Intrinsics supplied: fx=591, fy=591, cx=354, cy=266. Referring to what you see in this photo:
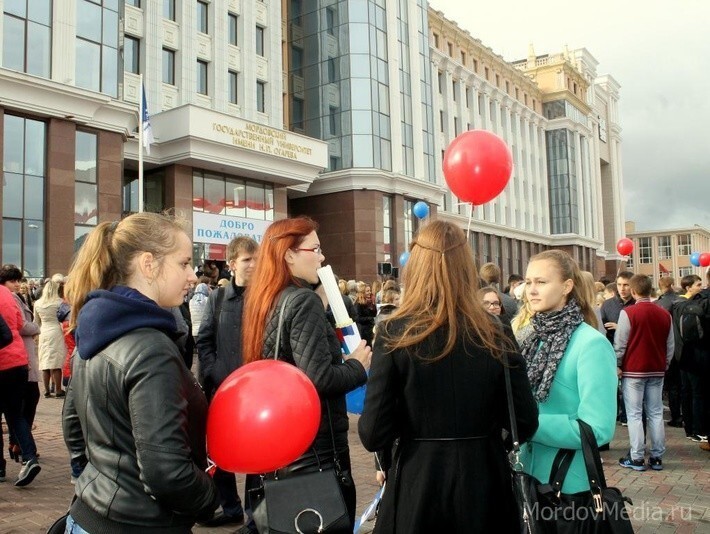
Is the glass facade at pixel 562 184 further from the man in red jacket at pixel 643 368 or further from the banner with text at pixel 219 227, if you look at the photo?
the man in red jacket at pixel 643 368

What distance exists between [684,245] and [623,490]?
106 m

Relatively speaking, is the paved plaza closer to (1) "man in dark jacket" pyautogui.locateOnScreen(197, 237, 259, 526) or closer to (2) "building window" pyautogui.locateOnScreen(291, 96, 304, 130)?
(1) "man in dark jacket" pyautogui.locateOnScreen(197, 237, 259, 526)

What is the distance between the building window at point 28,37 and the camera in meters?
18.4

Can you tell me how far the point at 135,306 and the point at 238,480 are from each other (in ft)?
15.1

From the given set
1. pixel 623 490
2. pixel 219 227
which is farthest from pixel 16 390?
pixel 219 227

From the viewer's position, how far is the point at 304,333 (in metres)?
2.71

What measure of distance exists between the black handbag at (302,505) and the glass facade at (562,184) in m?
59.2

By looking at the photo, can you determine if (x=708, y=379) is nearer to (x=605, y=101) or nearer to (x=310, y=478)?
(x=310, y=478)

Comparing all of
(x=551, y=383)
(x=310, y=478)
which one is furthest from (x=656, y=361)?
(x=310, y=478)

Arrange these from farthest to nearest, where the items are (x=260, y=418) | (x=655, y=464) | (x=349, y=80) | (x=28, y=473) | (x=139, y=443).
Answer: (x=349, y=80) < (x=655, y=464) < (x=28, y=473) < (x=260, y=418) < (x=139, y=443)

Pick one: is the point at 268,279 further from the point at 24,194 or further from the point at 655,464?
the point at 24,194

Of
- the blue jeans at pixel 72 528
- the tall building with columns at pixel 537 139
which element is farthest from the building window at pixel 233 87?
the blue jeans at pixel 72 528

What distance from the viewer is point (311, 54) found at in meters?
32.5

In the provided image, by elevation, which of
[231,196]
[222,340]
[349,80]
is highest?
[349,80]
